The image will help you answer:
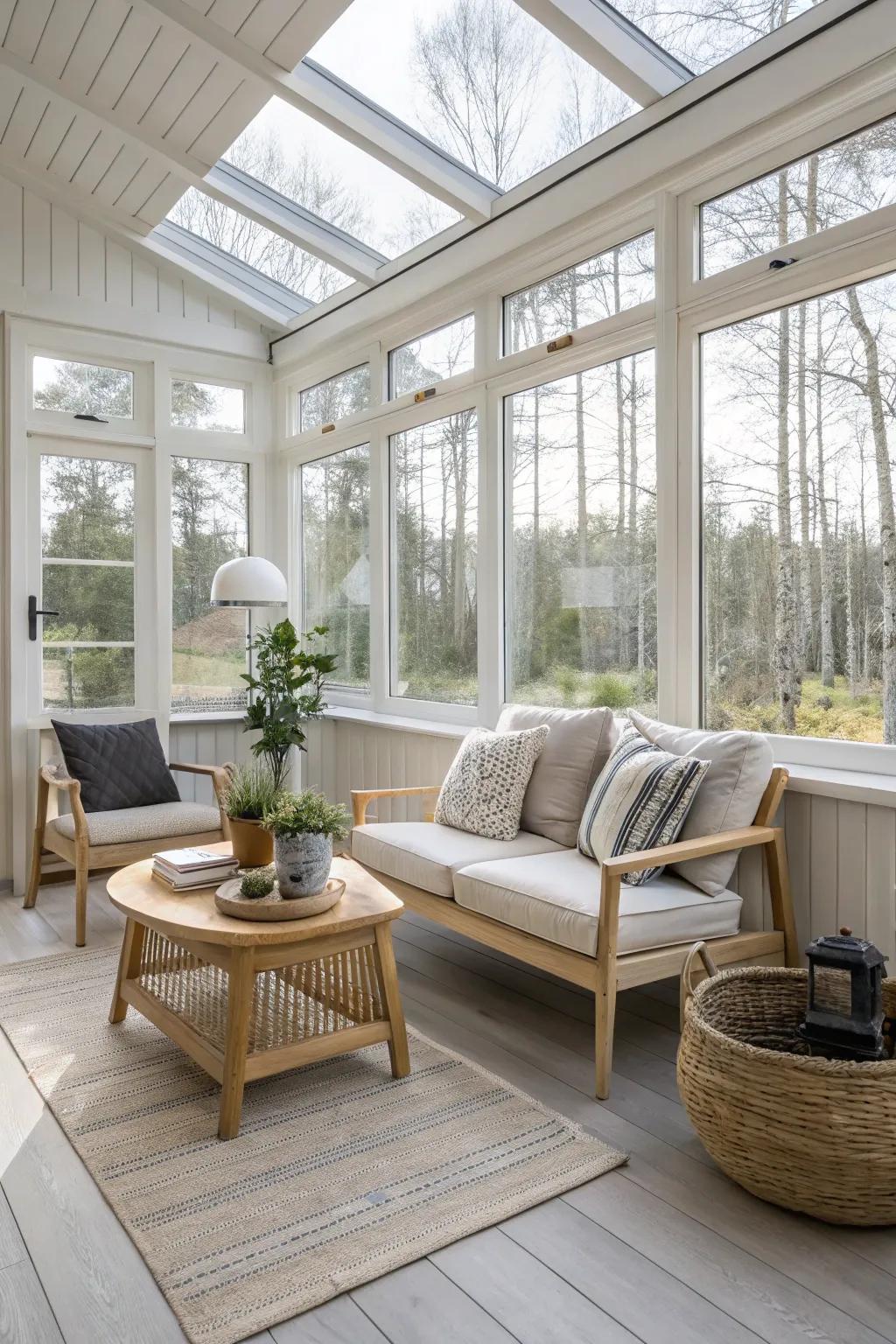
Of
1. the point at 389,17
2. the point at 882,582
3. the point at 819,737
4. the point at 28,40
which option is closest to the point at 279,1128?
the point at 819,737

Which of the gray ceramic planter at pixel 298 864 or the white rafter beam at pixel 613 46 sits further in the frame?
the white rafter beam at pixel 613 46

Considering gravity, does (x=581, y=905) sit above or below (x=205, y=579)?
below

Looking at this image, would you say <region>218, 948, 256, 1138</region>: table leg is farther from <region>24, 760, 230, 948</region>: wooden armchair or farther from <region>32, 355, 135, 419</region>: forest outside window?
<region>32, 355, 135, 419</region>: forest outside window

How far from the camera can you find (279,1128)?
2346 mm

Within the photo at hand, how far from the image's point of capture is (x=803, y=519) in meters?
2.91

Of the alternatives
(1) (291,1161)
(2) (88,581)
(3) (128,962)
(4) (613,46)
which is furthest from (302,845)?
(2) (88,581)

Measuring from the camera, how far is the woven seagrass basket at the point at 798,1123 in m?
1.87

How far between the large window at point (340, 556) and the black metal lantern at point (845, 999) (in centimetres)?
317

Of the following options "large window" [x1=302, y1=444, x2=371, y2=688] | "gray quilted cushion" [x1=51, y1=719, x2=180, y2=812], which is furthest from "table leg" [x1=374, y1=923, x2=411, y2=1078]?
"large window" [x1=302, y1=444, x2=371, y2=688]

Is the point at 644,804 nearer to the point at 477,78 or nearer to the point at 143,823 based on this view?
the point at 143,823

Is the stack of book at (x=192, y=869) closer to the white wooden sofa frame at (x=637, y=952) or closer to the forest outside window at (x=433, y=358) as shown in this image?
the white wooden sofa frame at (x=637, y=952)

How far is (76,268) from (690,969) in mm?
4401

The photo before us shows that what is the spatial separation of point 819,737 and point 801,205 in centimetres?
159

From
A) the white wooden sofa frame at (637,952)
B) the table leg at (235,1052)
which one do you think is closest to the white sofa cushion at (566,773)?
the white wooden sofa frame at (637,952)
